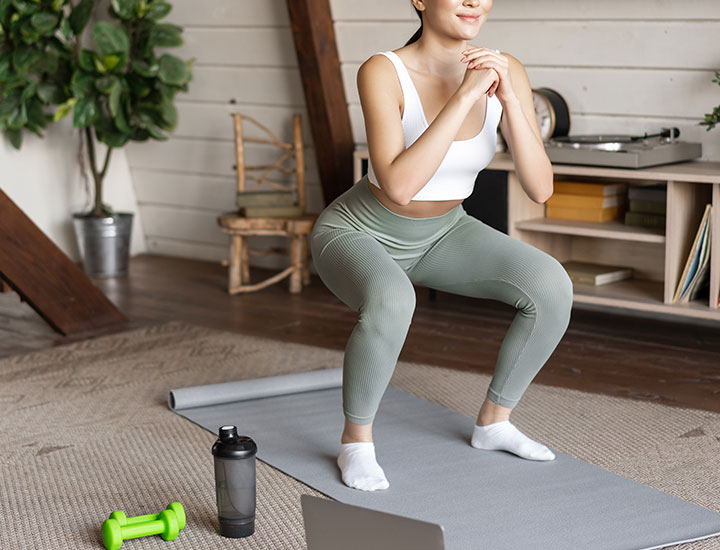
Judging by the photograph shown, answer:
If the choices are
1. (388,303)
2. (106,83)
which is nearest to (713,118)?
(388,303)

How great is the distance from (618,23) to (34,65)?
244 centimetres

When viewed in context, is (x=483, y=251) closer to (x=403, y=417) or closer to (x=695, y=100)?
(x=403, y=417)

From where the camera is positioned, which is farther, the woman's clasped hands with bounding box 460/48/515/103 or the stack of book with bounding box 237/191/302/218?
the stack of book with bounding box 237/191/302/218

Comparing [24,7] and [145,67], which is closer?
[24,7]

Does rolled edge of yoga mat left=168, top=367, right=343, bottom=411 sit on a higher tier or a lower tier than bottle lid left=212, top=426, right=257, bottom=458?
lower

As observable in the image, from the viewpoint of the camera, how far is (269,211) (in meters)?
4.11

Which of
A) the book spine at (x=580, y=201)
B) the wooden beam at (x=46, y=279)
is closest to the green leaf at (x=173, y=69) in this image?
the wooden beam at (x=46, y=279)

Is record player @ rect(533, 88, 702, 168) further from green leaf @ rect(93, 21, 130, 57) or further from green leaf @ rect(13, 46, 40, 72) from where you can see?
green leaf @ rect(13, 46, 40, 72)

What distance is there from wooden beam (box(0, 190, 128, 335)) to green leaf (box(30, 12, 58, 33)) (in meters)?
1.07

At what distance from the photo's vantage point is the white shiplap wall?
10.4 ft

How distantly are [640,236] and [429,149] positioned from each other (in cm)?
141

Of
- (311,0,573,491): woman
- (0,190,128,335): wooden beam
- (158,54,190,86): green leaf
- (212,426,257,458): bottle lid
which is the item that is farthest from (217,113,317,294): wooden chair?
(212,426,257,458): bottle lid

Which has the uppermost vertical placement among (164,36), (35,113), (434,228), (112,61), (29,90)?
(164,36)

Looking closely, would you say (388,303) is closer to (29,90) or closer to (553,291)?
(553,291)
